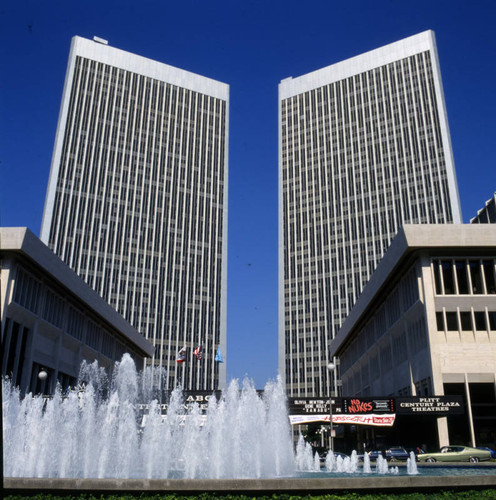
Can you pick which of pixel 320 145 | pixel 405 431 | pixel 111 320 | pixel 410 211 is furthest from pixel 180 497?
pixel 320 145

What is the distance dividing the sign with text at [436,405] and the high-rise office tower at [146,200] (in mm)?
83143

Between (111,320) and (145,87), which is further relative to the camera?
(145,87)

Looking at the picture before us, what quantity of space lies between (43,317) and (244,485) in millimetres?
45441

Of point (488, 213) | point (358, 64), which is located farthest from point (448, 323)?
point (358, 64)

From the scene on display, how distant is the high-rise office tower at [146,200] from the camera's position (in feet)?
379

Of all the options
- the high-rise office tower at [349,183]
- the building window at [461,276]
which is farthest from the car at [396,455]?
the high-rise office tower at [349,183]

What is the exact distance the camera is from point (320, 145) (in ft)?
434

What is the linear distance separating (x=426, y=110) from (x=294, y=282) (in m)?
49.7

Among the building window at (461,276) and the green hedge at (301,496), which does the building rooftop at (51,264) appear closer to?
the green hedge at (301,496)

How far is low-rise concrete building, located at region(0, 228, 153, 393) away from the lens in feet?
148

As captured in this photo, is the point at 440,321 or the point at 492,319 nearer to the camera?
the point at 492,319

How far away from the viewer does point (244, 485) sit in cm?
1132

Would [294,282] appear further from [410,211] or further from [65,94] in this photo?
[65,94]

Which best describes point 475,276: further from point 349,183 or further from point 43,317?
point 349,183
